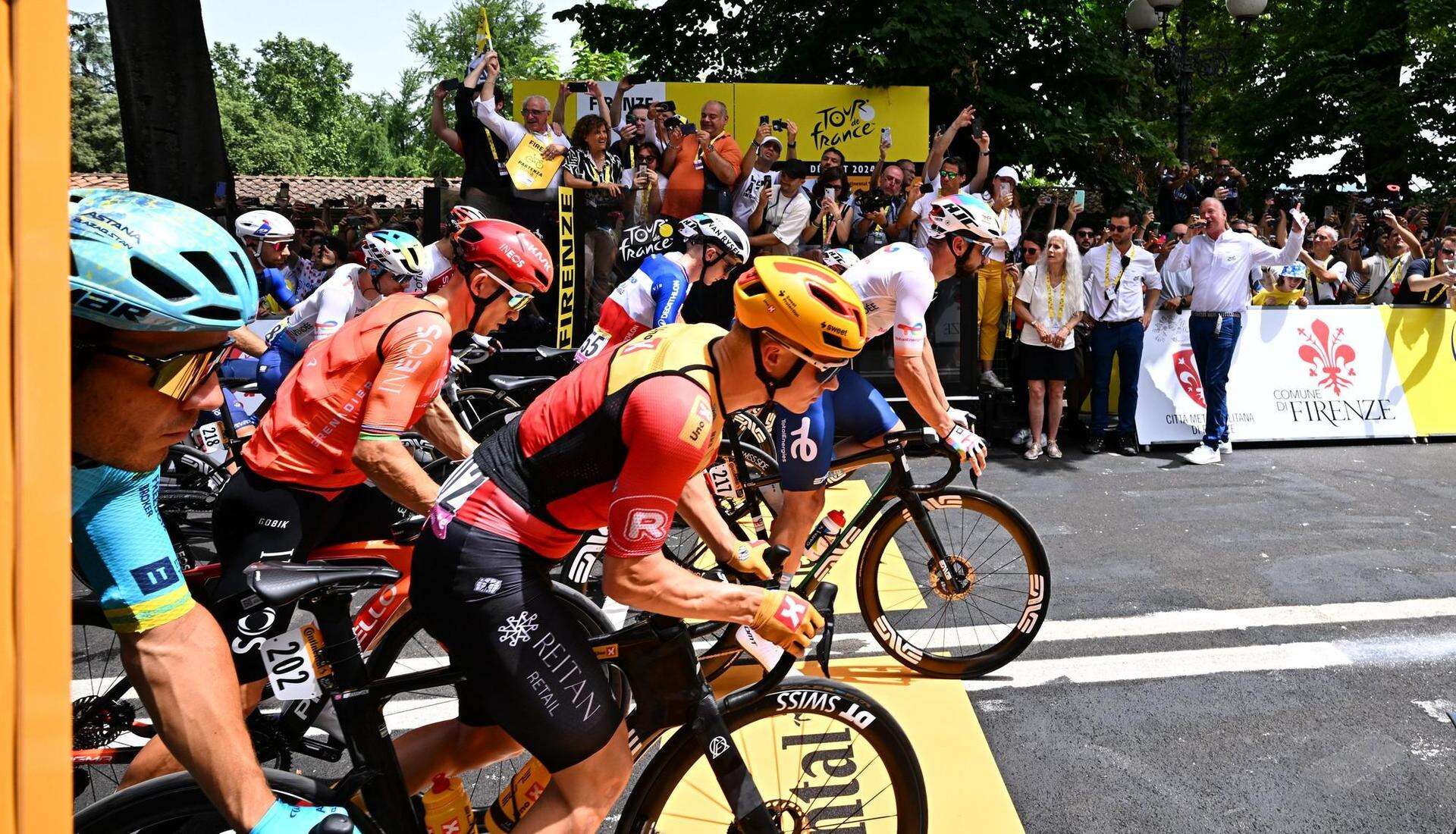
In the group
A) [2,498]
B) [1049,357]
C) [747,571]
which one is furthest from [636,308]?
[2,498]

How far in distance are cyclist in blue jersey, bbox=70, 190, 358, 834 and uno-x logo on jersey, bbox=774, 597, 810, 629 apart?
42.9 inches

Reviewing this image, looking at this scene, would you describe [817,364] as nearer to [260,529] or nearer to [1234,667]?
[260,529]

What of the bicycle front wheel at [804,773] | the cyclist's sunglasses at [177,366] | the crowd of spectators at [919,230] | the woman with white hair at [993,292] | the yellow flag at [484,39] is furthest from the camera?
the woman with white hair at [993,292]

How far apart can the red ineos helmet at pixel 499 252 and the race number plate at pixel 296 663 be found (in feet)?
5.92

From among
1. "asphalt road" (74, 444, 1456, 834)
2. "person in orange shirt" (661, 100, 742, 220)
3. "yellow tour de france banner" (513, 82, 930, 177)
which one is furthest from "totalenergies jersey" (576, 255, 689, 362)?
"yellow tour de france banner" (513, 82, 930, 177)

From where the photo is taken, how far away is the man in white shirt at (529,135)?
9.77 metres

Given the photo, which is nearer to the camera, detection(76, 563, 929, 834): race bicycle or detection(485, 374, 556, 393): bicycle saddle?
detection(76, 563, 929, 834): race bicycle

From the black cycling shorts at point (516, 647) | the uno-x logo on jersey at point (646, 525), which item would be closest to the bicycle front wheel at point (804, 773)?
the black cycling shorts at point (516, 647)

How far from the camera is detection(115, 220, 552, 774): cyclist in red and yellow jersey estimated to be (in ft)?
12.1

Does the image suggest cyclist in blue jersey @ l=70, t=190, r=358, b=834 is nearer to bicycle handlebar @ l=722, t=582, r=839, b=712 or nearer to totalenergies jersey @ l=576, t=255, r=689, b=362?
bicycle handlebar @ l=722, t=582, r=839, b=712

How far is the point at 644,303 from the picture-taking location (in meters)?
7.01

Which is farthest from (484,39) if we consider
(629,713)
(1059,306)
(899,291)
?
(629,713)

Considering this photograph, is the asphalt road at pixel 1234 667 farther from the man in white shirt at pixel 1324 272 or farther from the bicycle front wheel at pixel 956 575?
the man in white shirt at pixel 1324 272

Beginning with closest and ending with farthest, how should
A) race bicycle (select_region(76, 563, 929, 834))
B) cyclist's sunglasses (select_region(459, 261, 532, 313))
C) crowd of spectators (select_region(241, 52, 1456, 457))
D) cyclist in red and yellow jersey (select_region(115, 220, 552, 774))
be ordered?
race bicycle (select_region(76, 563, 929, 834)), cyclist in red and yellow jersey (select_region(115, 220, 552, 774)), cyclist's sunglasses (select_region(459, 261, 532, 313)), crowd of spectators (select_region(241, 52, 1456, 457))
